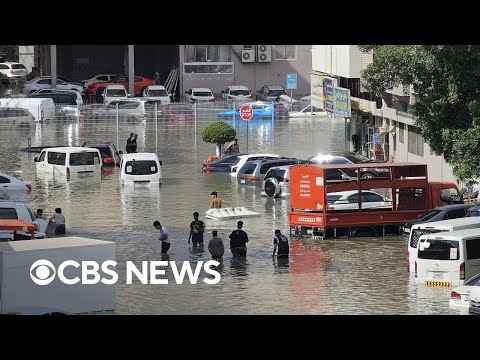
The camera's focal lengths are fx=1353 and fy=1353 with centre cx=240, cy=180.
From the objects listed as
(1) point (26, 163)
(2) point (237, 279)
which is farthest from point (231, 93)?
(2) point (237, 279)

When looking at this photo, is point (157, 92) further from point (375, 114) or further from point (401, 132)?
point (401, 132)

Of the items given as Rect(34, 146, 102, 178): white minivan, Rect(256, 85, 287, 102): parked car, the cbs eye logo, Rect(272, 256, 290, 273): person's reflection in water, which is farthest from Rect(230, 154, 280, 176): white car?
Rect(256, 85, 287, 102): parked car

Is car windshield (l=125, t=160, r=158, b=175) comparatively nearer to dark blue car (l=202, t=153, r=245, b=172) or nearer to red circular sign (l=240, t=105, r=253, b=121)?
dark blue car (l=202, t=153, r=245, b=172)

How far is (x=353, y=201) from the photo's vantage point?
33812mm

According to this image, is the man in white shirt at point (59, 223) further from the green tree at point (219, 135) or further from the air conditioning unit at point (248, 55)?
the air conditioning unit at point (248, 55)

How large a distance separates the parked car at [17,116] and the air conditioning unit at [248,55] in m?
20.7

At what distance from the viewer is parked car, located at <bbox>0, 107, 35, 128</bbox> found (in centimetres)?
6038

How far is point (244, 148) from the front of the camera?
5369 cm

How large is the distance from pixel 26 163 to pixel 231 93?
89.6 ft

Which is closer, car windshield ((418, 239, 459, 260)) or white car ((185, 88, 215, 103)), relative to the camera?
car windshield ((418, 239, 459, 260))

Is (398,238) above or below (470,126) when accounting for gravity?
below

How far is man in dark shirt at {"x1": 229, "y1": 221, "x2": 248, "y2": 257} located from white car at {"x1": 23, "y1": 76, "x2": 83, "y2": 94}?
45.8 meters

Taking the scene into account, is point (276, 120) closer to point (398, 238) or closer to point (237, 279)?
point (398, 238)
